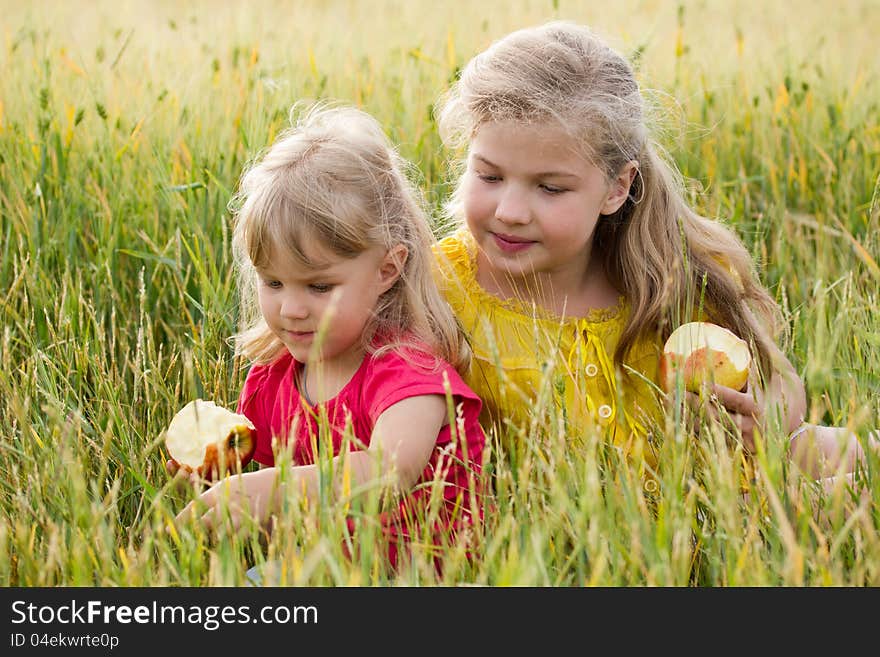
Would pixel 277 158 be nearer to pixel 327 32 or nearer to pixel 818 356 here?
pixel 818 356

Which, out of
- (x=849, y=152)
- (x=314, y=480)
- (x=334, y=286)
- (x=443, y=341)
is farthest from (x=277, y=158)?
(x=849, y=152)

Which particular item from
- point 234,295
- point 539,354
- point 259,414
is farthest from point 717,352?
point 234,295

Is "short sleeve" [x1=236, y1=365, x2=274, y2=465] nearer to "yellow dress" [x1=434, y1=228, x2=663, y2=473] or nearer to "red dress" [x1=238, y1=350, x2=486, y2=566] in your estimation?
"red dress" [x1=238, y1=350, x2=486, y2=566]

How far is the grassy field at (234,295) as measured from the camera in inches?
63.9

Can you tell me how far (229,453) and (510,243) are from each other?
2.41 feet

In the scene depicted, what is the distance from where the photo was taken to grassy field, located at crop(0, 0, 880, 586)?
5.33ft

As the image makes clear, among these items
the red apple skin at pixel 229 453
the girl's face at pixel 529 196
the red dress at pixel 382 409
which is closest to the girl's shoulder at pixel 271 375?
the red dress at pixel 382 409

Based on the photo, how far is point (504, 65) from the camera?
239cm

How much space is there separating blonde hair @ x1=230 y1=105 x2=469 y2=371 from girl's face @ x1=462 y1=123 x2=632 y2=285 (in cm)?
17

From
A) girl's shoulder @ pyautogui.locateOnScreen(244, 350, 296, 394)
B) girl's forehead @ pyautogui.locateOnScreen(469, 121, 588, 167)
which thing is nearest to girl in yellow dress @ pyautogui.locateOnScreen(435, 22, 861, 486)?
girl's forehead @ pyautogui.locateOnScreen(469, 121, 588, 167)

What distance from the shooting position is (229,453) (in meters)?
2.17

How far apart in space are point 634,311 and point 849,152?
161 centimetres

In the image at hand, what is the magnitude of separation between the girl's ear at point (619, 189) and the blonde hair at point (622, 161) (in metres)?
0.02

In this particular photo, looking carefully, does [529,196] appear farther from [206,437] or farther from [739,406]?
[206,437]
